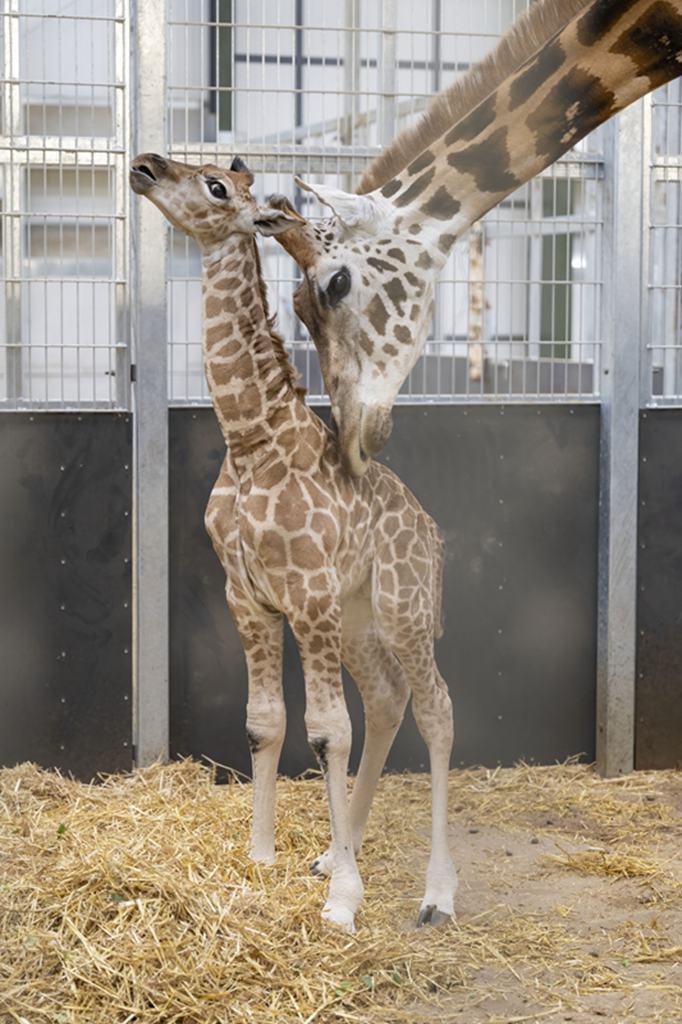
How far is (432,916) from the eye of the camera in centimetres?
439

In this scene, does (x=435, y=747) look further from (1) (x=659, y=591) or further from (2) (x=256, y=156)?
(2) (x=256, y=156)

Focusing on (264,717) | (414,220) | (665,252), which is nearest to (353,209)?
(414,220)

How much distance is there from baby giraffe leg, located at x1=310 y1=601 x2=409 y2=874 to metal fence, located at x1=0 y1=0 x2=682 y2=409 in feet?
5.19

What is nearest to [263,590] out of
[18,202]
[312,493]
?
[312,493]

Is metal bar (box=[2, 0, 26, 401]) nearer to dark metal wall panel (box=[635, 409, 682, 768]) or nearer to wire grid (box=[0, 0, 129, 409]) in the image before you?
wire grid (box=[0, 0, 129, 409])

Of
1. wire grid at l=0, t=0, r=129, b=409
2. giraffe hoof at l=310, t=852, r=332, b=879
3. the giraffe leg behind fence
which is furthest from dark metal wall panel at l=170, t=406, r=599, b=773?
the giraffe leg behind fence

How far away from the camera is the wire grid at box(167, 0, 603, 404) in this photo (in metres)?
5.96

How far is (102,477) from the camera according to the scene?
5.84 m

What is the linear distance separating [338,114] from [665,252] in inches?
65.9

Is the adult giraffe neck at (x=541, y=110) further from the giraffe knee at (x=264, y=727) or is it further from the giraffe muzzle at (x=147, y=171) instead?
the giraffe knee at (x=264, y=727)

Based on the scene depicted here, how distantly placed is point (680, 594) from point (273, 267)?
2.92m

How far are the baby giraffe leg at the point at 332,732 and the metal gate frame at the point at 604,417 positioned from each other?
5.61ft

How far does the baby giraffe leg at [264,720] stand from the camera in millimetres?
4438

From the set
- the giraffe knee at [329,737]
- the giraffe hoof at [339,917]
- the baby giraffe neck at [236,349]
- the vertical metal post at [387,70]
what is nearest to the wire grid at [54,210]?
the vertical metal post at [387,70]
